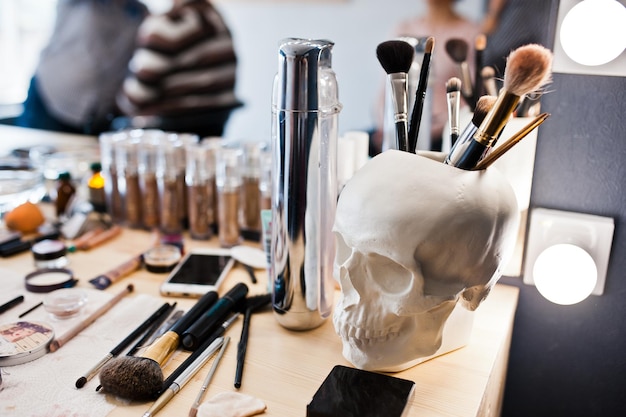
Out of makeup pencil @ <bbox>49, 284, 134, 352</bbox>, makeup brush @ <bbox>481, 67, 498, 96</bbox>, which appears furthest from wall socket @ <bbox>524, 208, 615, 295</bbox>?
makeup pencil @ <bbox>49, 284, 134, 352</bbox>

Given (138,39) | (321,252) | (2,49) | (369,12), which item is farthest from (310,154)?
(2,49)

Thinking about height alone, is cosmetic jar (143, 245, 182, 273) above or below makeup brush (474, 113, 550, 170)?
below

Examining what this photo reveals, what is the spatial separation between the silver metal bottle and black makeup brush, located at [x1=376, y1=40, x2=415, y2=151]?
3.0 inches

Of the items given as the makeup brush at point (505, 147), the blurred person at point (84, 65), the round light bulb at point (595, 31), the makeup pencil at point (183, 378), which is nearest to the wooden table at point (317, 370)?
the makeup pencil at point (183, 378)

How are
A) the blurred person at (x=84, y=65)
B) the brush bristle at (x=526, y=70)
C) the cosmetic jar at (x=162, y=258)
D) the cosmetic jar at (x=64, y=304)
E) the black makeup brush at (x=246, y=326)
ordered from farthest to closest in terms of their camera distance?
the blurred person at (x=84, y=65), the cosmetic jar at (x=162, y=258), the cosmetic jar at (x=64, y=304), the black makeup brush at (x=246, y=326), the brush bristle at (x=526, y=70)

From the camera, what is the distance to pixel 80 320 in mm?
703

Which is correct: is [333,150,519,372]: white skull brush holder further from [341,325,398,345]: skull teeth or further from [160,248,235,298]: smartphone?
[160,248,235,298]: smartphone

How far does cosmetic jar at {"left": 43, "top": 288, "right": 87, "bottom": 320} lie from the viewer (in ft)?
2.33

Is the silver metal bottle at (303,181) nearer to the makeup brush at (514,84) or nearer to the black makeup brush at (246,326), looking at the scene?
the black makeup brush at (246,326)

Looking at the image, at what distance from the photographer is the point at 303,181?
2.15 ft

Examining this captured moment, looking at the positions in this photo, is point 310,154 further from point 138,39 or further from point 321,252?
point 138,39

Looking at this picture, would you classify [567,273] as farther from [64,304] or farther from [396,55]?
[64,304]

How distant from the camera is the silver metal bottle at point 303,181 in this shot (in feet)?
2.05

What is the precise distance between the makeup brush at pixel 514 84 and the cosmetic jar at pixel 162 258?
1.68 feet
